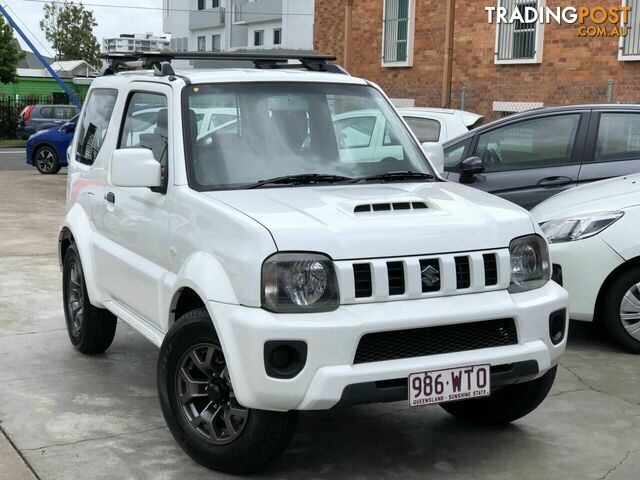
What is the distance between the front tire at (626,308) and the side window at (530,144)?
6.56 feet

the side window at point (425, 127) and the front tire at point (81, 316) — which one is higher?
the side window at point (425, 127)

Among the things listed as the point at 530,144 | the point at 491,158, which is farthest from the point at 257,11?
the point at 530,144

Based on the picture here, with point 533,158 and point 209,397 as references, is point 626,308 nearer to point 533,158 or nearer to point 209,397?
point 533,158

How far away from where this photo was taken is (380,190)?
4805mm

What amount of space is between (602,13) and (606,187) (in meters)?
11.2

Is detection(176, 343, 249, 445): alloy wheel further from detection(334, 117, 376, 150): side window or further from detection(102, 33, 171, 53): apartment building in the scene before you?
detection(102, 33, 171, 53): apartment building

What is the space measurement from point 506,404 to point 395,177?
51.4 inches

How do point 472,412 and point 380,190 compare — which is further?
point 472,412

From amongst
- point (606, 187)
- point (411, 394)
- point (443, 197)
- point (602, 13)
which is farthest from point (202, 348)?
point (602, 13)

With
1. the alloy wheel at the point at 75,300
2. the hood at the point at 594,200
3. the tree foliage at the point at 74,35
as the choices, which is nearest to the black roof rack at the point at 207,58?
the alloy wheel at the point at 75,300

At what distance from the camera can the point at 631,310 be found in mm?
6406

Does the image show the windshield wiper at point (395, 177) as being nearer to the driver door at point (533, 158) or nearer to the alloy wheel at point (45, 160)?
the driver door at point (533, 158)

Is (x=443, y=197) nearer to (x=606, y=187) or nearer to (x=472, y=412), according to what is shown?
(x=472, y=412)

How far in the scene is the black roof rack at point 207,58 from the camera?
18.4 ft
